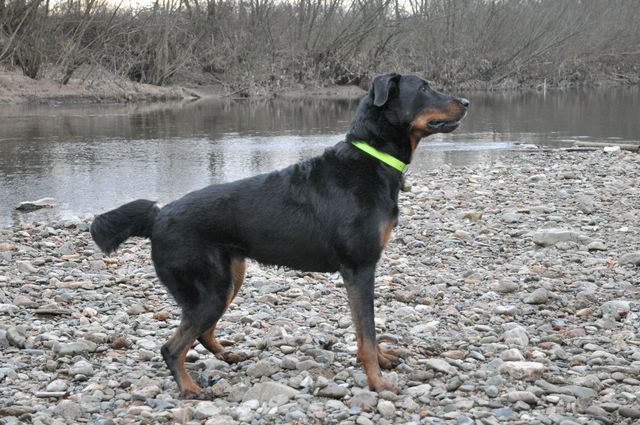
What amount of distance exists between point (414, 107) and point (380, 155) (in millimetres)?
370

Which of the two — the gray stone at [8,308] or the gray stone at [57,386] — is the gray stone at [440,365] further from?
the gray stone at [8,308]

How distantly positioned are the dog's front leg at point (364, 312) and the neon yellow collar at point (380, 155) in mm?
624

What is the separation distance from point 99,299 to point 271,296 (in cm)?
135

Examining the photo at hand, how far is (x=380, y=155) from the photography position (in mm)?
4723

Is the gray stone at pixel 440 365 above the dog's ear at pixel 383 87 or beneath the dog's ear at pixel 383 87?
beneath

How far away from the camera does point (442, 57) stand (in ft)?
135

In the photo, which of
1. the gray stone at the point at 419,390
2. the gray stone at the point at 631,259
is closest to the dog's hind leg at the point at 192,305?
the gray stone at the point at 419,390

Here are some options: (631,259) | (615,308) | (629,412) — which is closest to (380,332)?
(615,308)

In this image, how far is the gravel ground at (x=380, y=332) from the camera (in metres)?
4.15

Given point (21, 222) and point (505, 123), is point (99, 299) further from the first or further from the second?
point (505, 123)

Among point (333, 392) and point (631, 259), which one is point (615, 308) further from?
point (333, 392)

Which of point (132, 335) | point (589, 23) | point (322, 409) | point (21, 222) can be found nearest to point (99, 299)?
point (132, 335)

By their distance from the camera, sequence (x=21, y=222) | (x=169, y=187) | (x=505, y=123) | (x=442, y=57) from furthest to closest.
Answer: (x=442, y=57) → (x=505, y=123) → (x=169, y=187) → (x=21, y=222)

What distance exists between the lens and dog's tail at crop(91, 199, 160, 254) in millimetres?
4602
